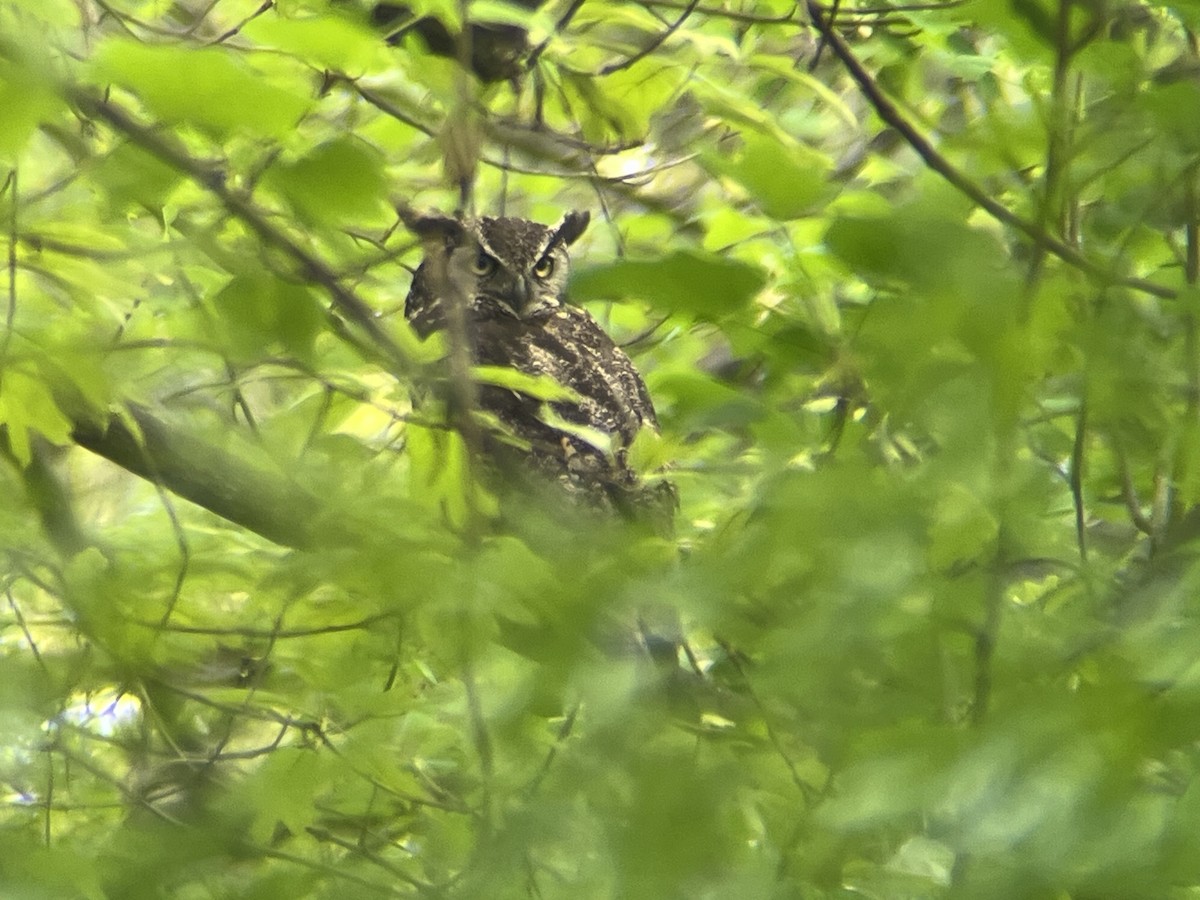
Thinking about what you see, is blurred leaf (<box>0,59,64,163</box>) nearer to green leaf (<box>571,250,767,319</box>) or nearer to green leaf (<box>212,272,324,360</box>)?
green leaf (<box>212,272,324,360</box>)

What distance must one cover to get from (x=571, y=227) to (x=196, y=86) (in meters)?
2.19

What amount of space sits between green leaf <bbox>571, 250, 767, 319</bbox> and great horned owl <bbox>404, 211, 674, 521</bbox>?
1.18 m

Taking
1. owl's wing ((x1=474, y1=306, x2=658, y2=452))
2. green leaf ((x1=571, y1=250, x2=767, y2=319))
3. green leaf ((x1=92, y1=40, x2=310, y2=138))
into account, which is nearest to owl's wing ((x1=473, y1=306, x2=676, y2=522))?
owl's wing ((x1=474, y1=306, x2=658, y2=452))

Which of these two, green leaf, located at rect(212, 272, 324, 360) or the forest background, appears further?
green leaf, located at rect(212, 272, 324, 360)

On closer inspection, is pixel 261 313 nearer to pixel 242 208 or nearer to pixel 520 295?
pixel 242 208

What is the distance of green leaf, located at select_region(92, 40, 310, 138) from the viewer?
0.68 m

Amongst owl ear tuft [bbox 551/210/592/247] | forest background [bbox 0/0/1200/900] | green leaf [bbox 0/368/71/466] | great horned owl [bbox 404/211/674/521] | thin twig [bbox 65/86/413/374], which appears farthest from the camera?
owl ear tuft [bbox 551/210/592/247]

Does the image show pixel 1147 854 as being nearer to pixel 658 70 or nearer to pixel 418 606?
pixel 418 606

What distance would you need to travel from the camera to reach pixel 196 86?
0.69m

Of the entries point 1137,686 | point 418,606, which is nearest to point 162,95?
point 418,606

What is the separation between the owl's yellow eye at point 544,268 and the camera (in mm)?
2822

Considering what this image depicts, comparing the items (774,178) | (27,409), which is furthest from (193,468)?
(774,178)

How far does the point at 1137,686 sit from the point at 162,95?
22.6 inches

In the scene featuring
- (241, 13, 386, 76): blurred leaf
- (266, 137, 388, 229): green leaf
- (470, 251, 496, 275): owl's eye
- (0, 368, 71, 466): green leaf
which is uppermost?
(241, 13, 386, 76): blurred leaf
